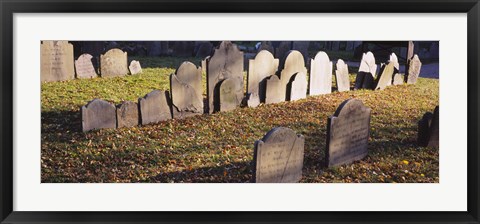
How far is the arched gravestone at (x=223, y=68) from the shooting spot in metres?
9.27

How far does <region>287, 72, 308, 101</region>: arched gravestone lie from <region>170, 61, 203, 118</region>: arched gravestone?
5.79ft

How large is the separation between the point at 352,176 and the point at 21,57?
11.9 feet

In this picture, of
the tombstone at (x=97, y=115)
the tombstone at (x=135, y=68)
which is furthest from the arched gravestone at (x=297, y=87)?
the tombstone at (x=135, y=68)

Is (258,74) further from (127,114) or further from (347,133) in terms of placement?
(347,133)

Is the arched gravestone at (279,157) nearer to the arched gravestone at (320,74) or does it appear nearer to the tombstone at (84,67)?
the arched gravestone at (320,74)

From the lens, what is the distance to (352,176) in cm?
659

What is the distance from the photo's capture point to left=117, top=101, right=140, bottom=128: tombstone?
810 cm

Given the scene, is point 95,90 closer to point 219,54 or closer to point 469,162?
point 219,54

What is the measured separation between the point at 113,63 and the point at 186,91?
3.91 meters

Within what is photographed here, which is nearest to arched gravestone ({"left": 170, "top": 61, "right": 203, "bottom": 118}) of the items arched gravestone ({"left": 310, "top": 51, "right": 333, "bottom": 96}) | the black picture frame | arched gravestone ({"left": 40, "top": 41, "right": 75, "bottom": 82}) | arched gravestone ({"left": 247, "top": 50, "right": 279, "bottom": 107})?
arched gravestone ({"left": 247, "top": 50, "right": 279, "bottom": 107})
